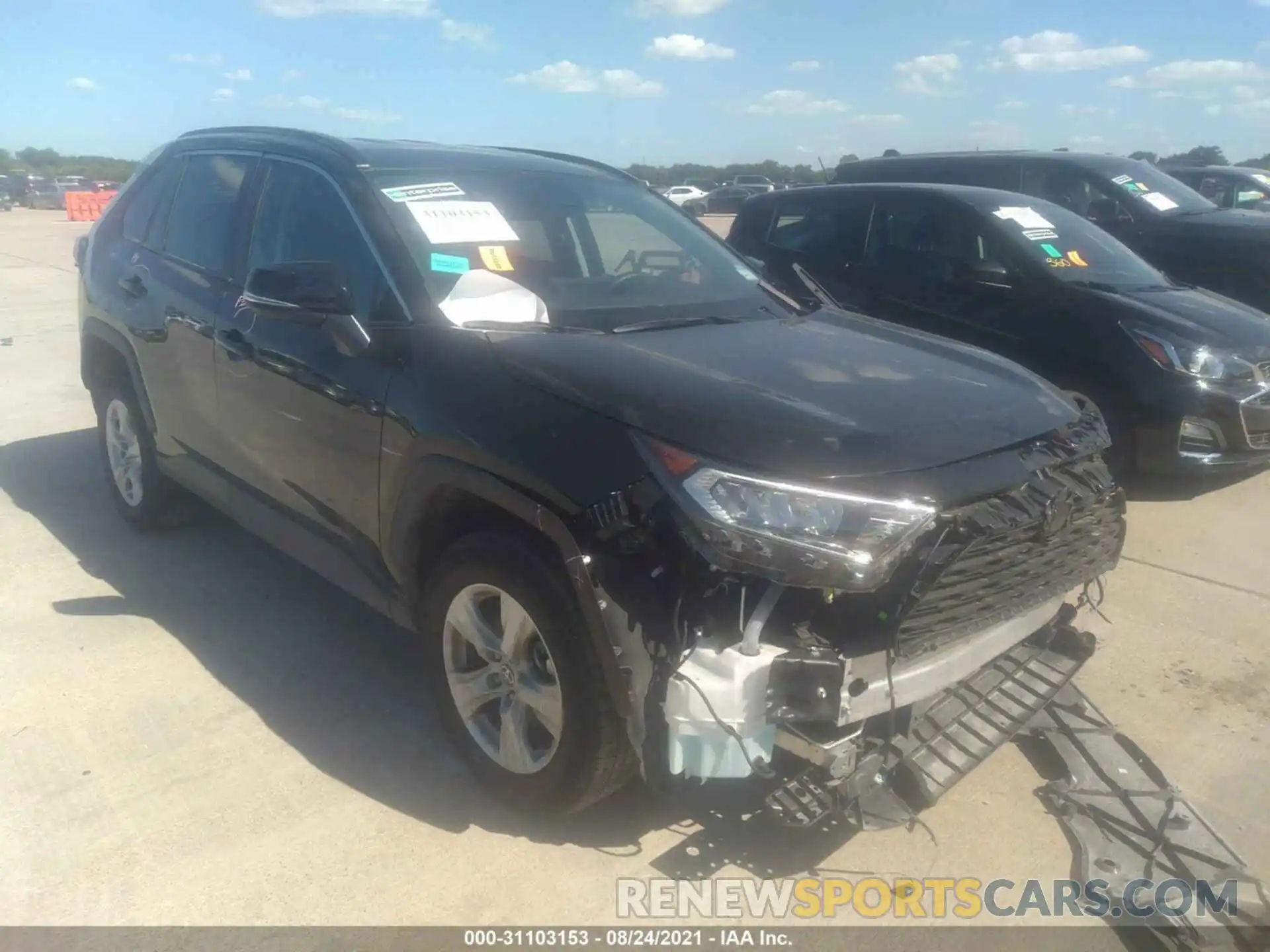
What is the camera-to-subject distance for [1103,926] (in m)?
2.58

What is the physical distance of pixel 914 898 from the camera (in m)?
2.68

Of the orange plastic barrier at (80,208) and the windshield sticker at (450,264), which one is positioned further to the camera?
the orange plastic barrier at (80,208)

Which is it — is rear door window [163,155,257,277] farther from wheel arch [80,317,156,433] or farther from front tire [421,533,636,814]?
front tire [421,533,636,814]

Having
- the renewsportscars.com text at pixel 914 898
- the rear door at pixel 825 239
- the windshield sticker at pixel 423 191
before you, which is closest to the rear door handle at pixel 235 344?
the windshield sticker at pixel 423 191

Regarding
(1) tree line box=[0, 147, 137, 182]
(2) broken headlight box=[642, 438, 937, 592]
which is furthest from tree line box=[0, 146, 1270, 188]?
(2) broken headlight box=[642, 438, 937, 592]

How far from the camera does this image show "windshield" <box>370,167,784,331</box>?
3215 mm

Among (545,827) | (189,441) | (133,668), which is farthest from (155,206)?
(545,827)

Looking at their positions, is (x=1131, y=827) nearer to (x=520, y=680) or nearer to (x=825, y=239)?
(x=520, y=680)

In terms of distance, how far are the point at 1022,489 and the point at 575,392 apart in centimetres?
116

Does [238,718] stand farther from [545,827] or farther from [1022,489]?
[1022,489]

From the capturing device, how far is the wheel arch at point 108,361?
4.58m

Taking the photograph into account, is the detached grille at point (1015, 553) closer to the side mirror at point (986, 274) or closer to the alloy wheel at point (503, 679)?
the alloy wheel at point (503, 679)

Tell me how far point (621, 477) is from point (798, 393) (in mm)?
597

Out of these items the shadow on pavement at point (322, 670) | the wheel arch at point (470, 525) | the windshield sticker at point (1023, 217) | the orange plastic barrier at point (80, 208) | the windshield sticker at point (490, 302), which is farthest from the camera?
the orange plastic barrier at point (80, 208)
